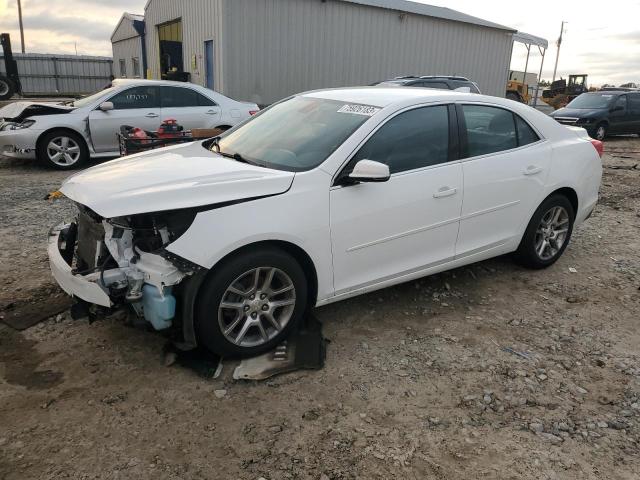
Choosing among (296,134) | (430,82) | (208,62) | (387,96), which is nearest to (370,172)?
(296,134)

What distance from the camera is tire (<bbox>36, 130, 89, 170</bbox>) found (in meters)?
8.45

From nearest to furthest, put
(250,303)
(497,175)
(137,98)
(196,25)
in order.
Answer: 1. (250,303)
2. (497,175)
3. (137,98)
4. (196,25)

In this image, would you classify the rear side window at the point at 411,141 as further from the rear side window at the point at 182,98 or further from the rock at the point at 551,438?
the rear side window at the point at 182,98

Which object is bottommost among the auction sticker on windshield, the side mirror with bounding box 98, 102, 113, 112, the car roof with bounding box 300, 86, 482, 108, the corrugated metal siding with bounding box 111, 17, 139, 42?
the side mirror with bounding box 98, 102, 113, 112

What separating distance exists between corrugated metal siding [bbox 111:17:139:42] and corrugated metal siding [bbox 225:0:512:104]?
7.11m

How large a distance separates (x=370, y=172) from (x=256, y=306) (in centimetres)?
108

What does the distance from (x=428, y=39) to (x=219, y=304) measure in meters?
18.2

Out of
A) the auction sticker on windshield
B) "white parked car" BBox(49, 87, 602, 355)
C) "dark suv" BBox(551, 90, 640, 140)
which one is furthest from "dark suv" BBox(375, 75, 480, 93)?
the auction sticker on windshield

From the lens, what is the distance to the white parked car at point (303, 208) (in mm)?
2857

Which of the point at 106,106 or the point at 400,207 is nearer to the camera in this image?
the point at 400,207

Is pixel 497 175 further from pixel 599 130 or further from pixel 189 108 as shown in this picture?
pixel 599 130

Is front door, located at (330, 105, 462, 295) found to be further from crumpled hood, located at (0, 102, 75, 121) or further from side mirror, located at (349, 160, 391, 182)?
crumpled hood, located at (0, 102, 75, 121)

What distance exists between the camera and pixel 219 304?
2945mm

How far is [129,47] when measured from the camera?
23.0 metres
